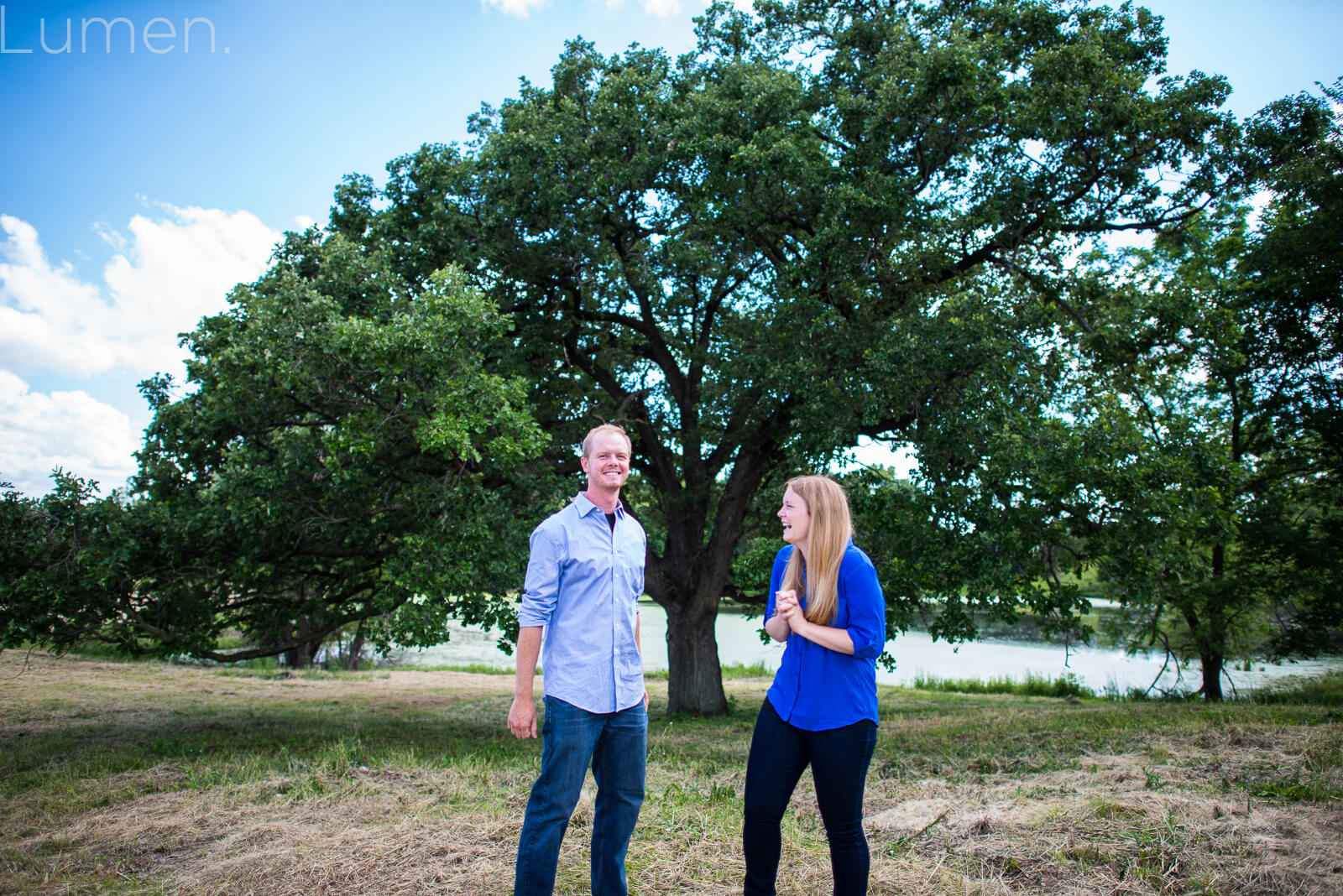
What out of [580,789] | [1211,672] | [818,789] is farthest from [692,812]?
[1211,672]

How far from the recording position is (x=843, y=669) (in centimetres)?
299

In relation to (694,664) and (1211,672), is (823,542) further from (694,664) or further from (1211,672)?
(1211,672)

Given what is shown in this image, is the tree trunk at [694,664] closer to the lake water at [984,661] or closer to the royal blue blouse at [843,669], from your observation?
the lake water at [984,661]

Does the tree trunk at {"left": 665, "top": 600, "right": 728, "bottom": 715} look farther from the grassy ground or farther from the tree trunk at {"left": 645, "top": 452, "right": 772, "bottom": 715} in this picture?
the grassy ground

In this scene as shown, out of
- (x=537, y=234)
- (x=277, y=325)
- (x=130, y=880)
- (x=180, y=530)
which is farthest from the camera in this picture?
(x=537, y=234)

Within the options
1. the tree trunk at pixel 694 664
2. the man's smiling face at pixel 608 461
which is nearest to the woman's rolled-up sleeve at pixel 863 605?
the man's smiling face at pixel 608 461

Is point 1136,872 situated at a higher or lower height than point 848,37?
lower

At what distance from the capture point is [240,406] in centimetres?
962

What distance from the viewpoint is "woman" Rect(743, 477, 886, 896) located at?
114 inches

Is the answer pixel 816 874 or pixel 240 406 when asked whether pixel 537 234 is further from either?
pixel 816 874

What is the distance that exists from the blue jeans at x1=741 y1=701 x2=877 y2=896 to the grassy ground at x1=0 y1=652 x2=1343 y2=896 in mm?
818

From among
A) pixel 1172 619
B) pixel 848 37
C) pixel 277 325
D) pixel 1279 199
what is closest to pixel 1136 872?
pixel 277 325

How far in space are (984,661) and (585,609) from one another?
25802mm

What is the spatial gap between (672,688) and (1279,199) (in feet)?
43.8
